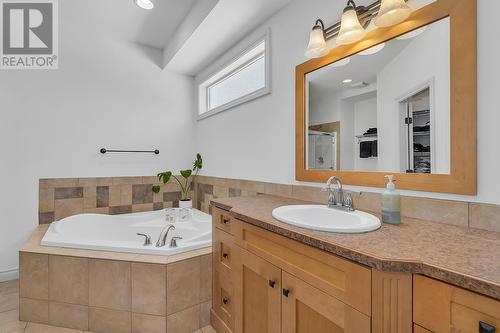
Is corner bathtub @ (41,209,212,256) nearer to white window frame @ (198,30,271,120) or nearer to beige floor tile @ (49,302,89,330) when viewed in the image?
beige floor tile @ (49,302,89,330)

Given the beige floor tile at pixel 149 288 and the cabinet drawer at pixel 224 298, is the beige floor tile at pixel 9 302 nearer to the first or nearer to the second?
the beige floor tile at pixel 149 288

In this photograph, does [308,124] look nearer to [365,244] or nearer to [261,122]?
[261,122]

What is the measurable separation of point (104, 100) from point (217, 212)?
210 centimetres

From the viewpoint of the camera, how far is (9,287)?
2.23 meters

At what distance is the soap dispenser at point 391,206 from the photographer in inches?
41.2

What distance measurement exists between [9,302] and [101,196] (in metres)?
1.11

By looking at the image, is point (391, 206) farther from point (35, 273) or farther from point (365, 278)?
point (35, 273)

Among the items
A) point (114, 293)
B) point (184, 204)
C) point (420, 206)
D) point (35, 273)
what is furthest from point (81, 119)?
point (420, 206)

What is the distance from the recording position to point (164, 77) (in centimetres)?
313

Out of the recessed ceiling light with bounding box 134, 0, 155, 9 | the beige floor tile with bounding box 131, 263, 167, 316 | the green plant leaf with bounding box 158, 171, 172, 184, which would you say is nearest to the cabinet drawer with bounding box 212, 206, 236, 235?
A: the beige floor tile with bounding box 131, 263, 167, 316

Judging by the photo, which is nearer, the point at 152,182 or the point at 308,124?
the point at 308,124

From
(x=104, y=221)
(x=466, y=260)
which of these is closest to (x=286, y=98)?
(x=466, y=260)

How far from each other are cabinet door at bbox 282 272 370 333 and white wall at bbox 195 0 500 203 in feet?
2.13

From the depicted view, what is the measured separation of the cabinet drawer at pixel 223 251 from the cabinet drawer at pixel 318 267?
231 mm
